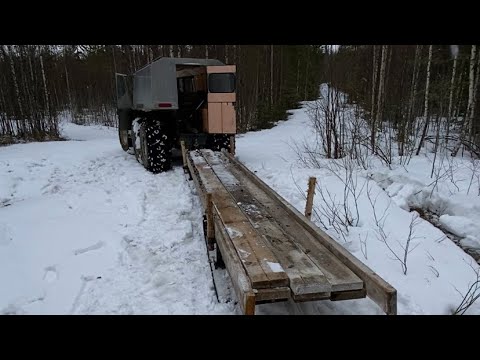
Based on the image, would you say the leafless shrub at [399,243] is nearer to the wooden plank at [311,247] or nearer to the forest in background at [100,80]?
the wooden plank at [311,247]

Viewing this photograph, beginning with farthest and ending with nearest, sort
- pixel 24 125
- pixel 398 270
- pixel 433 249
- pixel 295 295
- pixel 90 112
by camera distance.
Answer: pixel 90 112, pixel 24 125, pixel 433 249, pixel 398 270, pixel 295 295

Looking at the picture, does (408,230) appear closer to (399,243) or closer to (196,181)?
(399,243)

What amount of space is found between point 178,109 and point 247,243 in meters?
5.94

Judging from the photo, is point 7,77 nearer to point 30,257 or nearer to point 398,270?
point 30,257

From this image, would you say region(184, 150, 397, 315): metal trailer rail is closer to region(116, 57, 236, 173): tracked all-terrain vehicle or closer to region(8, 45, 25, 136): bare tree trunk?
region(116, 57, 236, 173): tracked all-terrain vehicle

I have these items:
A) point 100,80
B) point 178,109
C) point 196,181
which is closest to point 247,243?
point 196,181

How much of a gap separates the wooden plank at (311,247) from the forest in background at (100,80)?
335 cm

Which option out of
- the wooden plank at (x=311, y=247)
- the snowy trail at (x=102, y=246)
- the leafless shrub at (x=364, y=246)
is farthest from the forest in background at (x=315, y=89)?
the snowy trail at (x=102, y=246)

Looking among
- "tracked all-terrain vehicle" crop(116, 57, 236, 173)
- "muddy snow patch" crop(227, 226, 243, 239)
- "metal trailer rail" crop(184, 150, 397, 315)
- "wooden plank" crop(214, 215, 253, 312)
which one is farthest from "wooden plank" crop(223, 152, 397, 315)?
"tracked all-terrain vehicle" crop(116, 57, 236, 173)

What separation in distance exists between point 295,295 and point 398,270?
5.09 ft

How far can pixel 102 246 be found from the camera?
411 centimetres
